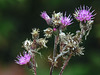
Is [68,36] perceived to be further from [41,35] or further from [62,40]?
[41,35]

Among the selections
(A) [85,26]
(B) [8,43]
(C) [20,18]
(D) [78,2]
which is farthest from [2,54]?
(A) [85,26]

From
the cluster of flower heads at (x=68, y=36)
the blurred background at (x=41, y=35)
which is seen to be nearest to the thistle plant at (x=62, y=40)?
the cluster of flower heads at (x=68, y=36)

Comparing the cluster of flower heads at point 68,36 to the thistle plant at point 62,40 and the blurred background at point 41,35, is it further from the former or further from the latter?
the blurred background at point 41,35

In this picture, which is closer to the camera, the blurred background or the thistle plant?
the thistle plant

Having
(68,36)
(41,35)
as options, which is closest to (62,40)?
(68,36)

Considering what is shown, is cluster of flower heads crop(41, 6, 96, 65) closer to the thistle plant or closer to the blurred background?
the thistle plant

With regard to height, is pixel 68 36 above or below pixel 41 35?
below

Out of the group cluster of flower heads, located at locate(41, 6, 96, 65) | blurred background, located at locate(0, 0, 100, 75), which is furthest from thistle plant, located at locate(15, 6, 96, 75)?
blurred background, located at locate(0, 0, 100, 75)

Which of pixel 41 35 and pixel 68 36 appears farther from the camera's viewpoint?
pixel 41 35

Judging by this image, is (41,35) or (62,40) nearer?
(62,40)
